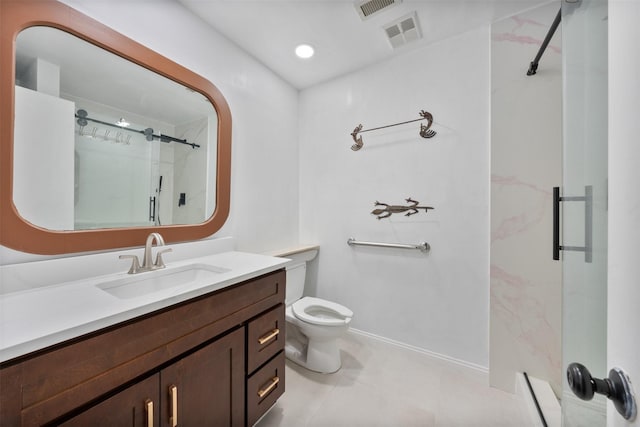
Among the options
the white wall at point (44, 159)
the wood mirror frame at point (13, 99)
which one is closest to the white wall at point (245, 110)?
the wood mirror frame at point (13, 99)

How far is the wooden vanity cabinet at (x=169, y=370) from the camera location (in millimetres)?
583

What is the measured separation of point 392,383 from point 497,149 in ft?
5.49

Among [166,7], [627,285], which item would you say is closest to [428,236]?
[627,285]

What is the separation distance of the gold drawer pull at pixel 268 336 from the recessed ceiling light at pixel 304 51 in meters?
1.94

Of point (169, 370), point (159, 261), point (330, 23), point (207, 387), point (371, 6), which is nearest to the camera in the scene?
point (169, 370)

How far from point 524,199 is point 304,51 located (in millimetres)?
1834

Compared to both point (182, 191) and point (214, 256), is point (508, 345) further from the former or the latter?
point (182, 191)

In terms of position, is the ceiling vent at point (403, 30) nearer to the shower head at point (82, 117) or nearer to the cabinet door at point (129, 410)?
the shower head at point (82, 117)

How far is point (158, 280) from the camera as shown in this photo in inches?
45.9

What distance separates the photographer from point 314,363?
1672 mm

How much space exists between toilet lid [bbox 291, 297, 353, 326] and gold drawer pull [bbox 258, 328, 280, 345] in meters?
0.39

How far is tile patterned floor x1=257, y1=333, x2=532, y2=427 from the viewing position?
1.29 meters

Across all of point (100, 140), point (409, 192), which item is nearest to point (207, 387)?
point (100, 140)

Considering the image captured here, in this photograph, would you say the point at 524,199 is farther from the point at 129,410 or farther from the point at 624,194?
the point at 129,410
